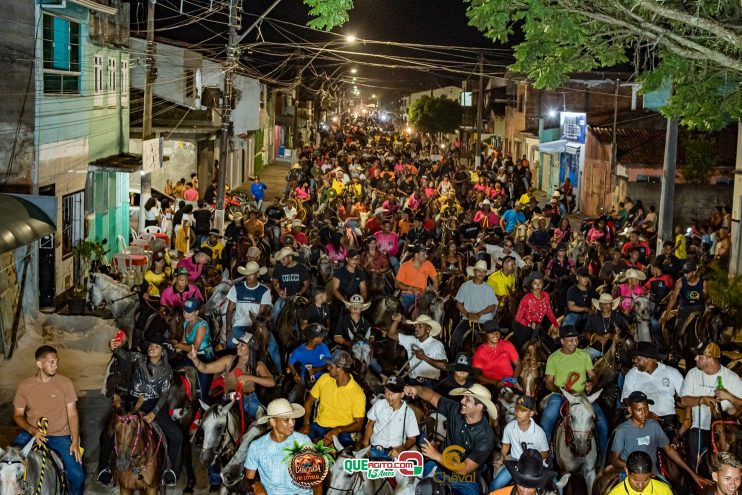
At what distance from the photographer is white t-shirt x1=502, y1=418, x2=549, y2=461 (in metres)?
8.50

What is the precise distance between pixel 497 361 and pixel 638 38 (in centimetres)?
443

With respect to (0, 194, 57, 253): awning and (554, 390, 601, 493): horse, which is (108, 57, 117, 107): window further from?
(554, 390, 601, 493): horse

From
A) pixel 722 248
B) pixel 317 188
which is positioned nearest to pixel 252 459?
pixel 722 248

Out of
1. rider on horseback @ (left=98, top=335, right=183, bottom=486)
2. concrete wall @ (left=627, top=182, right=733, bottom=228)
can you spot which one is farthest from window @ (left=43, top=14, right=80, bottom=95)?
concrete wall @ (left=627, top=182, right=733, bottom=228)

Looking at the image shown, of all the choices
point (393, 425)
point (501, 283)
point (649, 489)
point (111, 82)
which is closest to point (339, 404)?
point (393, 425)

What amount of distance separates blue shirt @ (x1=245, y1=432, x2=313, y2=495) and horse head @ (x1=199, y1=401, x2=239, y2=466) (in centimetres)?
175

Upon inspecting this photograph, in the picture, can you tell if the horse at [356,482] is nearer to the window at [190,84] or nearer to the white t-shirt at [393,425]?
the white t-shirt at [393,425]

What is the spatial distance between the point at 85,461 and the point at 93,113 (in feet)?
36.9

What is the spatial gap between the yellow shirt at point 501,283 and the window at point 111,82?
10.7 metres

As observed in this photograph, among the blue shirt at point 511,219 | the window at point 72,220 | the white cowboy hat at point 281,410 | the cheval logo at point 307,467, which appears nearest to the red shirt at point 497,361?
the white cowboy hat at point 281,410

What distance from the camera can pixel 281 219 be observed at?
21859 millimetres

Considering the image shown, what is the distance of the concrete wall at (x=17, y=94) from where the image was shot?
1598 centimetres

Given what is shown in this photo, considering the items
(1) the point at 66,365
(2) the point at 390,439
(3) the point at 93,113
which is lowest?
(1) the point at 66,365

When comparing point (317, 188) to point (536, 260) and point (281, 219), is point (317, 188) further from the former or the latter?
point (536, 260)
